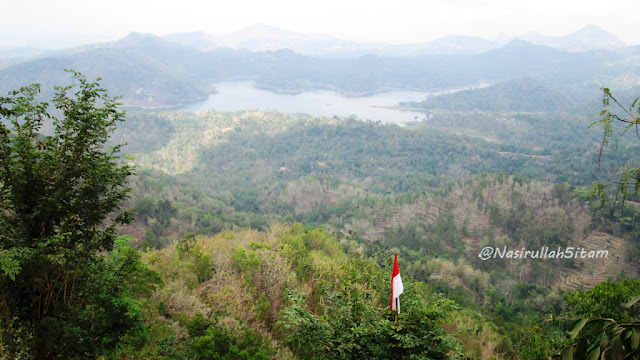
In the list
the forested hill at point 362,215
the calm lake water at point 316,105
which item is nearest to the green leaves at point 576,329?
the forested hill at point 362,215

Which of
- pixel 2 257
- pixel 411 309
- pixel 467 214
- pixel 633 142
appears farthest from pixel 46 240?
pixel 633 142

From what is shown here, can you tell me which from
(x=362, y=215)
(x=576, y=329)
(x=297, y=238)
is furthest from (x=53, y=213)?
(x=362, y=215)

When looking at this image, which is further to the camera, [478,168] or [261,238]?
[478,168]

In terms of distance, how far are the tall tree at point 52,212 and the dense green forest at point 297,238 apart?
0.03 m

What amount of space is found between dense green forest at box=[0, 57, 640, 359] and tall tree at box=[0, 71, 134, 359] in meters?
0.03

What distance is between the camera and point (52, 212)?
6.23 m

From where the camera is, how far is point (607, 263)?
37125 mm

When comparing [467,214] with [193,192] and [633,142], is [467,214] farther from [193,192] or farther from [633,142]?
[633,142]

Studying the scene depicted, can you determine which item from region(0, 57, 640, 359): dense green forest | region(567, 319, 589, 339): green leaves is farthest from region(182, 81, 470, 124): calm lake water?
region(567, 319, 589, 339): green leaves

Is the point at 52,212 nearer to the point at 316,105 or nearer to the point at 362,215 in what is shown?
the point at 362,215

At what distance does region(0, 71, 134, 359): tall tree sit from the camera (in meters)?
5.98

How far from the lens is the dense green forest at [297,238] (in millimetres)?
6195

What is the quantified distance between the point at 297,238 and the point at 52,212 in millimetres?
16483

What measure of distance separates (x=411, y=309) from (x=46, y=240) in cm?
618
